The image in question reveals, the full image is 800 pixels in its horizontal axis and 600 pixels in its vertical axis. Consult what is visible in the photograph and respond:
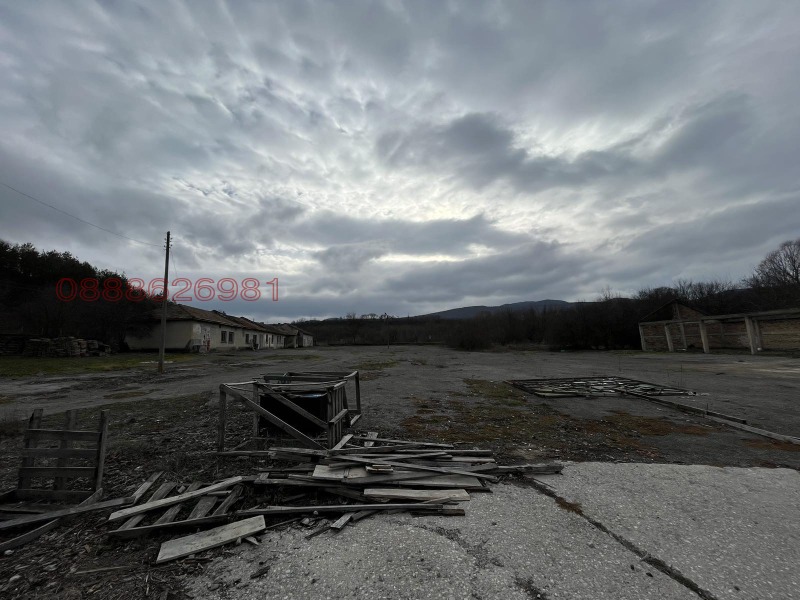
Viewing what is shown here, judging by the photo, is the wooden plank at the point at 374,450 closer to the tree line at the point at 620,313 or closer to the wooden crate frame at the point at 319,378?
the wooden crate frame at the point at 319,378

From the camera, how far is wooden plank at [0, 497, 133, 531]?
12.4 ft

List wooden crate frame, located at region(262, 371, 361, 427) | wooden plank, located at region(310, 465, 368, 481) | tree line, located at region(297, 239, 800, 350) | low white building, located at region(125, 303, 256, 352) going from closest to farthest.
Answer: wooden plank, located at region(310, 465, 368, 481) → wooden crate frame, located at region(262, 371, 361, 427) → low white building, located at region(125, 303, 256, 352) → tree line, located at region(297, 239, 800, 350)

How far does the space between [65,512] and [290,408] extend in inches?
133

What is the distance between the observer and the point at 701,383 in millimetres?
15188

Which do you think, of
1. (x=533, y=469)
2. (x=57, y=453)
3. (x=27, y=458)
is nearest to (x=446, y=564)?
(x=533, y=469)

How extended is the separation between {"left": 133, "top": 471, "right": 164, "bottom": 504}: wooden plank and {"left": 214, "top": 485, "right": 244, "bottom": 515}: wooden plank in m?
1.11

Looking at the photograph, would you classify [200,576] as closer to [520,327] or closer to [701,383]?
[701,383]

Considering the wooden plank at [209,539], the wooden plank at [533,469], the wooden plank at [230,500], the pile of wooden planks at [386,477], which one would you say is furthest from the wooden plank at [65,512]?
the wooden plank at [533,469]

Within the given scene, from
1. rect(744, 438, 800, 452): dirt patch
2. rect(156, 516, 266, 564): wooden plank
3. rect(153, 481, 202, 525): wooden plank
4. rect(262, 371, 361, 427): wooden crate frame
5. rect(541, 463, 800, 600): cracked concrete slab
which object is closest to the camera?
rect(541, 463, 800, 600): cracked concrete slab

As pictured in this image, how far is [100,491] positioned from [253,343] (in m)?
52.9

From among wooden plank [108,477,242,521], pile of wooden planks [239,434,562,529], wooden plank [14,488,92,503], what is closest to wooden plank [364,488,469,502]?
pile of wooden planks [239,434,562,529]

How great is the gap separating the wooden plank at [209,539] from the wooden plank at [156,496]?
609 mm

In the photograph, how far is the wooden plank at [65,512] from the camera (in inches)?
148

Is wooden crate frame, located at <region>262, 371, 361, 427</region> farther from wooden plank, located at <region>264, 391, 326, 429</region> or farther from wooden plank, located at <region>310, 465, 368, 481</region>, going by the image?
wooden plank, located at <region>310, 465, 368, 481</region>
